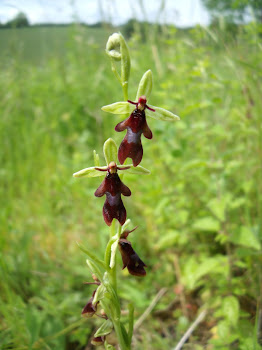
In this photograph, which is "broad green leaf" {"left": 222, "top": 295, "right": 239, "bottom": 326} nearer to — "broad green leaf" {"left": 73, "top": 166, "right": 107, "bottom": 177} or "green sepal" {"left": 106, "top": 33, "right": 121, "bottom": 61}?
"broad green leaf" {"left": 73, "top": 166, "right": 107, "bottom": 177}

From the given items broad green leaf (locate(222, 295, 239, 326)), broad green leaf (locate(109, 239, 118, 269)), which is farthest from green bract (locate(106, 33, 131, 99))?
broad green leaf (locate(222, 295, 239, 326))

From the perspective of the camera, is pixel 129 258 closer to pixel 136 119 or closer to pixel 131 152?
pixel 131 152

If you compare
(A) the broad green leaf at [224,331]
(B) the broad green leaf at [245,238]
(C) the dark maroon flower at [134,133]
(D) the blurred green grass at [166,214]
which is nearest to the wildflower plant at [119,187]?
(C) the dark maroon flower at [134,133]

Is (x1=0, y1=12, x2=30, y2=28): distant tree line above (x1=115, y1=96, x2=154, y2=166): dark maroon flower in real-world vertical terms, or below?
above

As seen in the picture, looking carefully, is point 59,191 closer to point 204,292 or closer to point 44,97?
point 204,292

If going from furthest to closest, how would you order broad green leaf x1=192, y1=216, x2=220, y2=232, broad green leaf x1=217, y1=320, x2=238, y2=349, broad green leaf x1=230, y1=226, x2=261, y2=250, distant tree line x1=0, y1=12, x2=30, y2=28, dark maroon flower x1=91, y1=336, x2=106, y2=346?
1. distant tree line x1=0, y1=12, x2=30, y2=28
2. broad green leaf x1=192, y1=216, x2=220, y2=232
3. broad green leaf x1=230, y1=226, x2=261, y2=250
4. broad green leaf x1=217, y1=320, x2=238, y2=349
5. dark maroon flower x1=91, y1=336, x2=106, y2=346

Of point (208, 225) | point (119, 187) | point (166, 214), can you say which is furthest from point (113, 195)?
point (166, 214)
